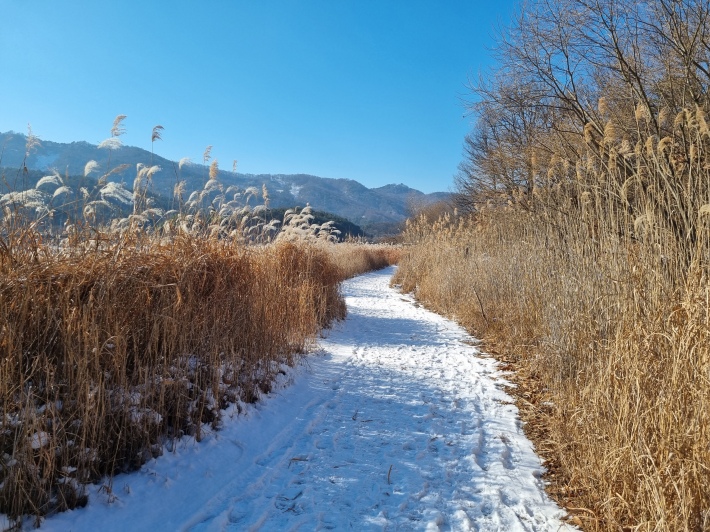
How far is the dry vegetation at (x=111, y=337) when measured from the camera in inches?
91.7

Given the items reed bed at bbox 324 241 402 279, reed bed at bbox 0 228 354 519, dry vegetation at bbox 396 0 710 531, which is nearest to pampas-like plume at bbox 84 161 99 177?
reed bed at bbox 0 228 354 519

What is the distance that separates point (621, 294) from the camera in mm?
3156

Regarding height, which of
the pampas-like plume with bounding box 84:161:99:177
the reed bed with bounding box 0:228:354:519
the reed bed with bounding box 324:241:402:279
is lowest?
the reed bed with bounding box 0:228:354:519

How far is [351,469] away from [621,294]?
247 cm

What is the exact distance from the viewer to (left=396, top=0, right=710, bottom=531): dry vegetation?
6.93 ft

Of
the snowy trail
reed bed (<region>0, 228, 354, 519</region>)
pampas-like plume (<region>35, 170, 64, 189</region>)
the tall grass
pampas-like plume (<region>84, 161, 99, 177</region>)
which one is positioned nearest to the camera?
the tall grass

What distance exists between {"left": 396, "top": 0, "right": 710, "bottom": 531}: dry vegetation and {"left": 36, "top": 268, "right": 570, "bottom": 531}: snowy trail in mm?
375

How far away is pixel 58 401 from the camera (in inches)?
99.7

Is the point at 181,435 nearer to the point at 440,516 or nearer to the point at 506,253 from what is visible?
the point at 440,516

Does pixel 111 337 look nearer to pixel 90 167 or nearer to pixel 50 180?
pixel 50 180

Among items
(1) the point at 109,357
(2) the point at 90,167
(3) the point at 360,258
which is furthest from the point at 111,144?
(3) the point at 360,258

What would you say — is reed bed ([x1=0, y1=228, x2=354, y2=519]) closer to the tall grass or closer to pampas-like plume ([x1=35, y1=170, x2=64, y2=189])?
pampas-like plume ([x1=35, y1=170, x2=64, y2=189])

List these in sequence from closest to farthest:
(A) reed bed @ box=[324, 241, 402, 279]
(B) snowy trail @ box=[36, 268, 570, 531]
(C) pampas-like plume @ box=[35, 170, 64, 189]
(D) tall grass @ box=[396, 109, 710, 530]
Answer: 1. (D) tall grass @ box=[396, 109, 710, 530]
2. (B) snowy trail @ box=[36, 268, 570, 531]
3. (C) pampas-like plume @ box=[35, 170, 64, 189]
4. (A) reed bed @ box=[324, 241, 402, 279]

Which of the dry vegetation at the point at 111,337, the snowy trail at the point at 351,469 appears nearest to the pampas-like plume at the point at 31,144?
the dry vegetation at the point at 111,337
